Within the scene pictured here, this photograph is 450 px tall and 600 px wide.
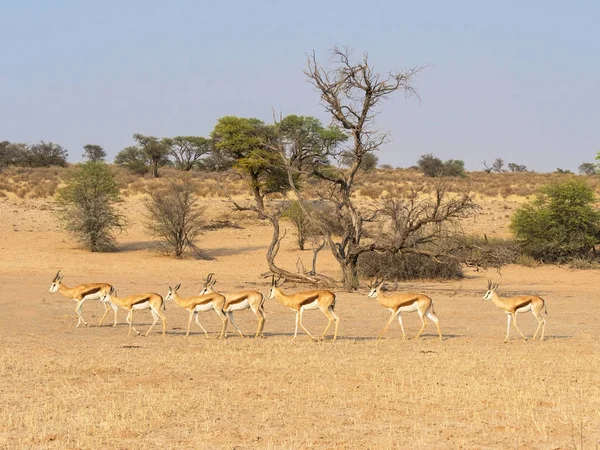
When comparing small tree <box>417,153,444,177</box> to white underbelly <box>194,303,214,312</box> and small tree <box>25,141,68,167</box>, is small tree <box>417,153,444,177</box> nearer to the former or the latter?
small tree <box>25,141,68,167</box>

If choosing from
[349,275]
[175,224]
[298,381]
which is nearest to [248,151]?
[175,224]

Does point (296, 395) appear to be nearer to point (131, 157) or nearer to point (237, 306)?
point (237, 306)

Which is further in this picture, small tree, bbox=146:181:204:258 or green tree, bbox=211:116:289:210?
green tree, bbox=211:116:289:210

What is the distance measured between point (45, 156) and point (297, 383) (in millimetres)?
62291

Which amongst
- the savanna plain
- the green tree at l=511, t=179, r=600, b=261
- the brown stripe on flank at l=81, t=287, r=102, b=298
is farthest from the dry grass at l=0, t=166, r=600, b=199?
the brown stripe on flank at l=81, t=287, r=102, b=298

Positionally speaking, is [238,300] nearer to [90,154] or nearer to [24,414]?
[24,414]

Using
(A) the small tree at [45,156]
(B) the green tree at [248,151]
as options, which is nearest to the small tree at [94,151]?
(A) the small tree at [45,156]

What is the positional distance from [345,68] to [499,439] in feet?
55.6

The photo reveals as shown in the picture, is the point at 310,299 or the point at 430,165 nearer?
the point at 310,299

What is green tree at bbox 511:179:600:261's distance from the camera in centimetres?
3209

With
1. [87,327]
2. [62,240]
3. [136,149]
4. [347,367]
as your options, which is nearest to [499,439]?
[347,367]

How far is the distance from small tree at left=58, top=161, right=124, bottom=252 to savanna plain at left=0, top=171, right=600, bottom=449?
355 inches

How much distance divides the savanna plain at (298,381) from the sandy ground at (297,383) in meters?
0.03

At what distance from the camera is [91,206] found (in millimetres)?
31516
